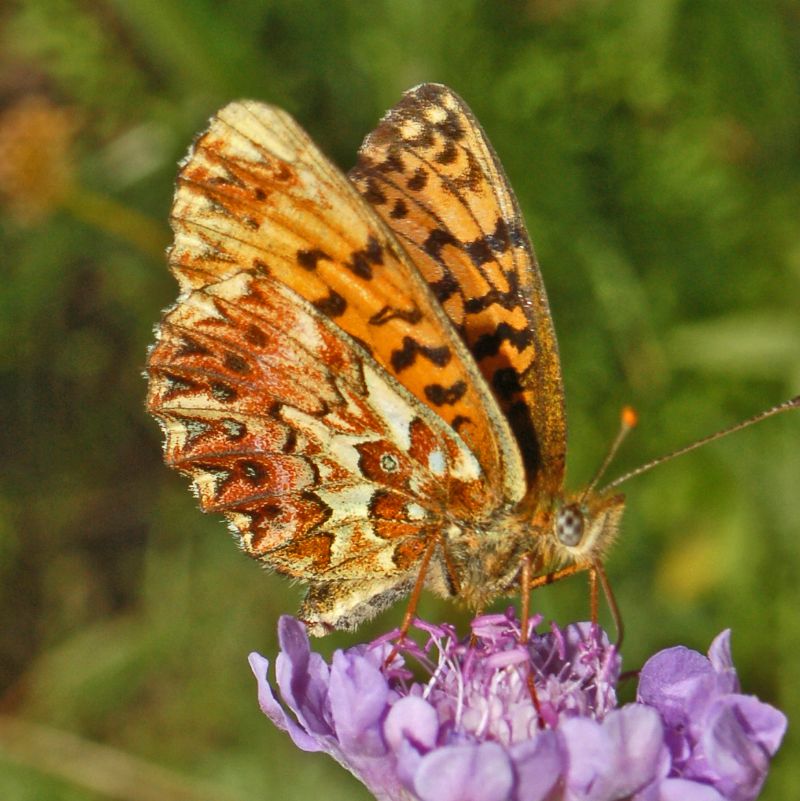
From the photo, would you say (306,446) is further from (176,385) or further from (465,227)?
(465,227)

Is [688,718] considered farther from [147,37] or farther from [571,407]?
[147,37]

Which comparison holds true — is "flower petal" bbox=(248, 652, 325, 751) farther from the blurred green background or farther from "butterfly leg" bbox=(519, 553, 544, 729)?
the blurred green background

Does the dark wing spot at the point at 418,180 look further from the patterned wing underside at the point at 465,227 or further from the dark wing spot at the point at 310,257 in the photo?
the dark wing spot at the point at 310,257

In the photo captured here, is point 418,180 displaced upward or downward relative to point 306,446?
upward

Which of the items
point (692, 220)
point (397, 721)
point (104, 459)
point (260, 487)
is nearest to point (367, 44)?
point (692, 220)

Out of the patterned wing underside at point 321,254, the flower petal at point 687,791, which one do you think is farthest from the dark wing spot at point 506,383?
the flower petal at point 687,791

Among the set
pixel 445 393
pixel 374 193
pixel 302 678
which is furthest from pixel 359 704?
pixel 374 193

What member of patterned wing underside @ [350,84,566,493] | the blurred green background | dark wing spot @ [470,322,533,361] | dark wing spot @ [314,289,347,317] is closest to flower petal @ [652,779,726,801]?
Answer: patterned wing underside @ [350,84,566,493]
